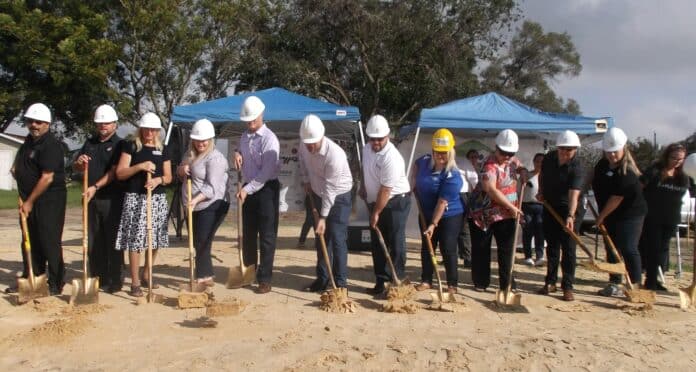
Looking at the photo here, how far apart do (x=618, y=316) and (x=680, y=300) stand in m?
0.93

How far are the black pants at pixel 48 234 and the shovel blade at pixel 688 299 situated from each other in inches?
230

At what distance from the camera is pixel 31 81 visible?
2277cm

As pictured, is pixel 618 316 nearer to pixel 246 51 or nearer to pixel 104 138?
pixel 104 138

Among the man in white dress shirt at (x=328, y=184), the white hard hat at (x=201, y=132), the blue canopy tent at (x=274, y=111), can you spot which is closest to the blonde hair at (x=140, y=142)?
the white hard hat at (x=201, y=132)

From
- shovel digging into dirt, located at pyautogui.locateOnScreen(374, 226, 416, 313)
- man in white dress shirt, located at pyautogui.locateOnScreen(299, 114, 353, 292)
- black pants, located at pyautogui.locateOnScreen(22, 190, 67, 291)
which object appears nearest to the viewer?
shovel digging into dirt, located at pyautogui.locateOnScreen(374, 226, 416, 313)

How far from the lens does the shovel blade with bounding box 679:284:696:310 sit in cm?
550

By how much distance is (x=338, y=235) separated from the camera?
5629 mm

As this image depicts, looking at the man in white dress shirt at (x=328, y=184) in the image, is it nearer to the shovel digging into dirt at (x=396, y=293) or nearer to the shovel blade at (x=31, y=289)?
the shovel digging into dirt at (x=396, y=293)

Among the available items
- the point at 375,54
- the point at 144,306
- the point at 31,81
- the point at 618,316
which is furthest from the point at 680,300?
the point at 31,81

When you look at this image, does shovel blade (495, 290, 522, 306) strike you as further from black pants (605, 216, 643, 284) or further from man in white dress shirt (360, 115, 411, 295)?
black pants (605, 216, 643, 284)

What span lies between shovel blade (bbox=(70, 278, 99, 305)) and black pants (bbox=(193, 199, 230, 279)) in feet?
3.15

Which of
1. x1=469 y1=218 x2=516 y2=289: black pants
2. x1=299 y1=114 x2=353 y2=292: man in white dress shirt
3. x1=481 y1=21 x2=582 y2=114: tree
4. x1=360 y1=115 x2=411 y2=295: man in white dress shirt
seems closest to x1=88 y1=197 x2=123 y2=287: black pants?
x1=299 y1=114 x2=353 y2=292: man in white dress shirt

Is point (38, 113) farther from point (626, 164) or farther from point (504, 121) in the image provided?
point (504, 121)

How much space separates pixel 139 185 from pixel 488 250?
11.4 ft
